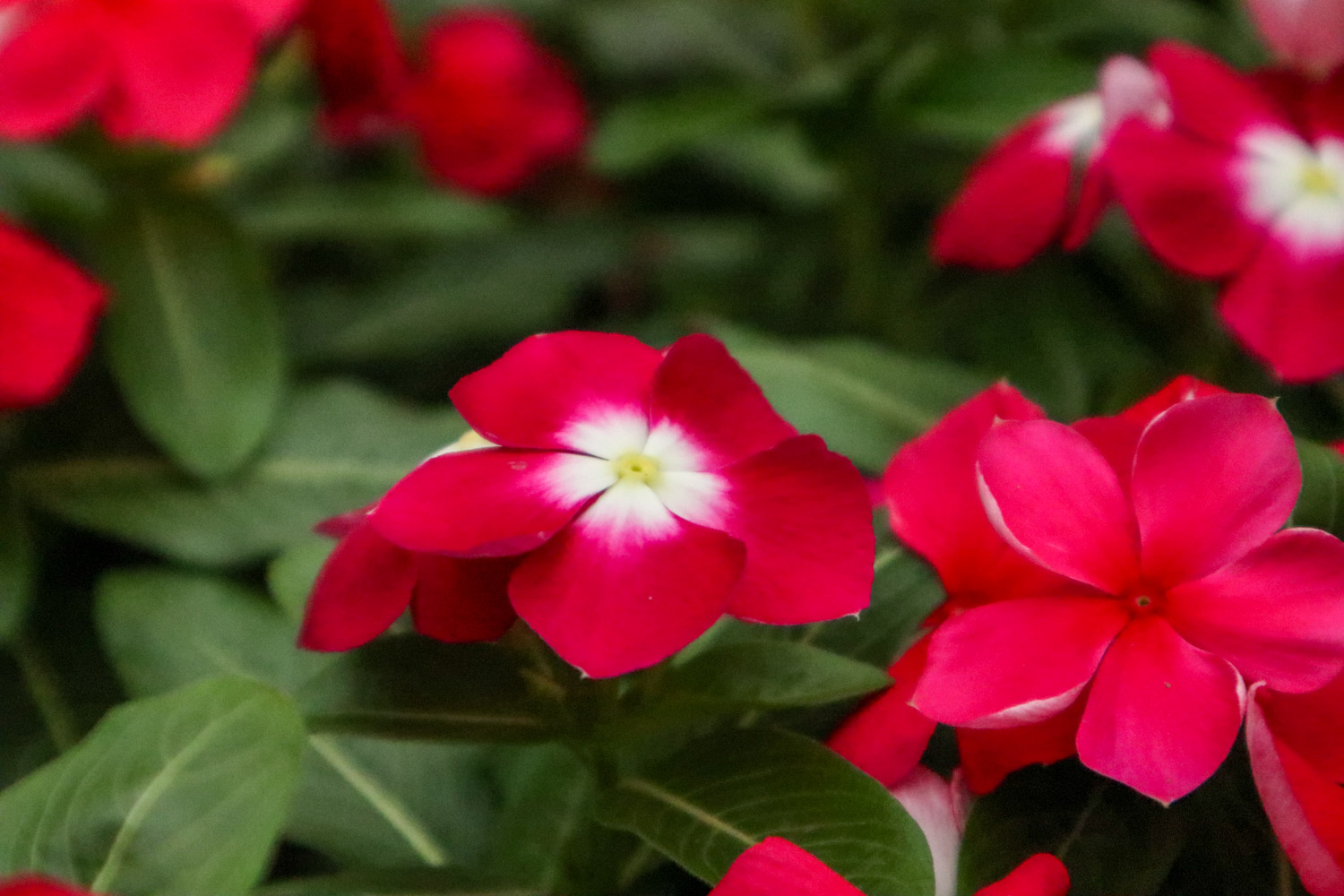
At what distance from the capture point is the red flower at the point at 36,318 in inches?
22.2

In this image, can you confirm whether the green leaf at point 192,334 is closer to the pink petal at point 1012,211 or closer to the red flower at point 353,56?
the red flower at point 353,56

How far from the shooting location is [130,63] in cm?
61

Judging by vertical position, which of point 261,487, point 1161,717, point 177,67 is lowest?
point 261,487

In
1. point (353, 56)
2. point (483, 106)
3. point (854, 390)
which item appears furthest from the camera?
point (483, 106)

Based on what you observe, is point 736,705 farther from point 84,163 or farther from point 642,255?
point 642,255

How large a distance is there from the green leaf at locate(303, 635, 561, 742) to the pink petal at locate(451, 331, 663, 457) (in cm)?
9

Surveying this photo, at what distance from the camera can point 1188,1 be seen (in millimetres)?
1018

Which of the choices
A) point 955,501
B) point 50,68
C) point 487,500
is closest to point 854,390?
point 955,501

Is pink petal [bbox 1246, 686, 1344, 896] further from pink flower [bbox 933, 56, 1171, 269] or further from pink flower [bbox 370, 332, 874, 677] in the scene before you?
pink flower [bbox 933, 56, 1171, 269]

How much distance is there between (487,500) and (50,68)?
410 mm

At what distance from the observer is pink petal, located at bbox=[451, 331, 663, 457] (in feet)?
1.28

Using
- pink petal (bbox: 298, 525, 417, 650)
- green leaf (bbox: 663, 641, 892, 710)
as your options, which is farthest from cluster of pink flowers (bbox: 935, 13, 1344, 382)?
pink petal (bbox: 298, 525, 417, 650)

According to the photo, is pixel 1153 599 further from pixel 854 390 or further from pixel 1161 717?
pixel 854 390

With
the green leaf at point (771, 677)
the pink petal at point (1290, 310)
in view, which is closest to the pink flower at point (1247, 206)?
the pink petal at point (1290, 310)
